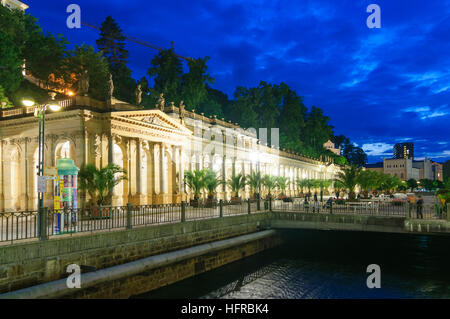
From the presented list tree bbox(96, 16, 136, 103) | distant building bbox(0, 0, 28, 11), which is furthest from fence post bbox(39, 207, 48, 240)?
distant building bbox(0, 0, 28, 11)

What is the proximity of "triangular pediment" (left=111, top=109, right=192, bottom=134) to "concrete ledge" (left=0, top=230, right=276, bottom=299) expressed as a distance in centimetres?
1426

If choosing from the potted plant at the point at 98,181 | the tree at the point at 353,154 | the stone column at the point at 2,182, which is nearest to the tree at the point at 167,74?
the stone column at the point at 2,182

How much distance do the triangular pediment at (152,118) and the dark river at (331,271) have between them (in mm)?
14700

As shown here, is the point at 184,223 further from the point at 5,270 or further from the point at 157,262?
the point at 5,270

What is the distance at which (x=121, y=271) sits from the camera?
13812 millimetres

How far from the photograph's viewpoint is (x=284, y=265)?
72.6 ft

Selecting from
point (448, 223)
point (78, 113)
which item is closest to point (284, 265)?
point (448, 223)

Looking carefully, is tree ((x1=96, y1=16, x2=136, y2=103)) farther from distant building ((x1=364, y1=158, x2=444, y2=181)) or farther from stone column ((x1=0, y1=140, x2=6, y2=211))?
distant building ((x1=364, y1=158, x2=444, y2=181))

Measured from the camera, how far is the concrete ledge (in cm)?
1095

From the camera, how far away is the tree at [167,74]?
56953 mm

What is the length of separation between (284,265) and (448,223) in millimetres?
9263

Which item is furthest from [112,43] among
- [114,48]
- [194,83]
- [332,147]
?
[332,147]

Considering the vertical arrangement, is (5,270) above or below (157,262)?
above
